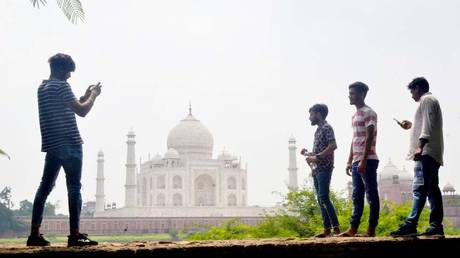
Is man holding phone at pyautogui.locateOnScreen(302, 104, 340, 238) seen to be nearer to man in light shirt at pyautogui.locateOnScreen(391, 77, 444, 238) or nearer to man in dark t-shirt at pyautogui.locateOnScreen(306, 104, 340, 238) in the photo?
man in dark t-shirt at pyautogui.locateOnScreen(306, 104, 340, 238)

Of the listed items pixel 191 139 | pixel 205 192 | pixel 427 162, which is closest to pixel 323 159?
pixel 427 162

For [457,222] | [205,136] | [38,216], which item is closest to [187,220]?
[205,136]

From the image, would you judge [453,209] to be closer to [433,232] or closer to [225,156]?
[225,156]

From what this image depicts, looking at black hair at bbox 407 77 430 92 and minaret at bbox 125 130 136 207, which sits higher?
minaret at bbox 125 130 136 207

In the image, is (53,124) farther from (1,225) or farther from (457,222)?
(457,222)

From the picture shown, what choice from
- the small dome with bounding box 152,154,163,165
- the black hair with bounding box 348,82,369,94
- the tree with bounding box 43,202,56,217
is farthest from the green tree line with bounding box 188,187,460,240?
the tree with bounding box 43,202,56,217

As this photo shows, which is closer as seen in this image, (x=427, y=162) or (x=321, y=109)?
(x=427, y=162)

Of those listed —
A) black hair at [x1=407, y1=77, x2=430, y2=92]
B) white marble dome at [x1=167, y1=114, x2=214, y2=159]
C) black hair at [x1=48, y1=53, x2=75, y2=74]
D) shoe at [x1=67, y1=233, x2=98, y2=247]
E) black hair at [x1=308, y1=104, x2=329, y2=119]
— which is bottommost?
shoe at [x1=67, y1=233, x2=98, y2=247]
